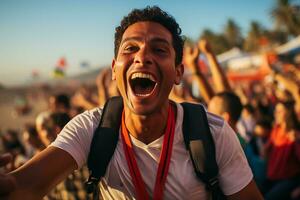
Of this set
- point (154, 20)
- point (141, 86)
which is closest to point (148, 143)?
point (141, 86)

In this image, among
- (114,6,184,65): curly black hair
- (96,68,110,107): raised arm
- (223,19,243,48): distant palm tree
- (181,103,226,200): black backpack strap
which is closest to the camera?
(181,103,226,200): black backpack strap

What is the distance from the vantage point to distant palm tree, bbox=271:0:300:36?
52.8m

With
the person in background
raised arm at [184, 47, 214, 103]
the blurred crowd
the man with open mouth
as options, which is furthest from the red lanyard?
the person in background

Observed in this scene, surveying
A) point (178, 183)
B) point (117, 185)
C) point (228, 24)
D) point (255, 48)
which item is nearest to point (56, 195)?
point (117, 185)

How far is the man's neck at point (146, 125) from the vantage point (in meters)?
2.01

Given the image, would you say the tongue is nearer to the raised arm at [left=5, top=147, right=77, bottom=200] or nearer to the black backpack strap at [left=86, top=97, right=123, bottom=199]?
the black backpack strap at [left=86, top=97, right=123, bottom=199]

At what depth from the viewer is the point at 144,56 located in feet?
6.32

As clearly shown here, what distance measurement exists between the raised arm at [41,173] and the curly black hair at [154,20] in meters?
0.83

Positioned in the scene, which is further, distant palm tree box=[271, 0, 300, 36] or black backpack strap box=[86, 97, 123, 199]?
distant palm tree box=[271, 0, 300, 36]

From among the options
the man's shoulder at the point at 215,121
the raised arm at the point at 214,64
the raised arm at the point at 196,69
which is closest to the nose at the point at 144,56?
the man's shoulder at the point at 215,121

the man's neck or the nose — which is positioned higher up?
the nose

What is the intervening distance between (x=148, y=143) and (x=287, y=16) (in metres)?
58.7

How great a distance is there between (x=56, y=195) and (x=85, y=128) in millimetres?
1705

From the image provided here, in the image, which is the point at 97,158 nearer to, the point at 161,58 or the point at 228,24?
the point at 161,58
